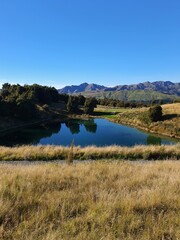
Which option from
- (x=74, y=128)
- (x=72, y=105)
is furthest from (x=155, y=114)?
(x=72, y=105)

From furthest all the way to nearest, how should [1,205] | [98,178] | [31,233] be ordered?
[98,178] → [1,205] → [31,233]

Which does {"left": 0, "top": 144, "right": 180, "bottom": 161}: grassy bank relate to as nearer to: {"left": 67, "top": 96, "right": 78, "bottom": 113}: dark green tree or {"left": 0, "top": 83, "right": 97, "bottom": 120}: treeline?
{"left": 0, "top": 83, "right": 97, "bottom": 120}: treeline

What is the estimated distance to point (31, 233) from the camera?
352 cm

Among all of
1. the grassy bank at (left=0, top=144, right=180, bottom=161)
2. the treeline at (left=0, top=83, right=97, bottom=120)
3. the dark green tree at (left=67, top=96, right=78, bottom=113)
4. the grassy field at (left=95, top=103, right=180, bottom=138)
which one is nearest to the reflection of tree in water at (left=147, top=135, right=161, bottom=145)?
the grassy field at (left=95, top=103, right=180, bottom=138)

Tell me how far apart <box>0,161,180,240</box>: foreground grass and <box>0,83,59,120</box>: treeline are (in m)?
58.0

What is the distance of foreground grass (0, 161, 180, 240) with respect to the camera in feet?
12.0

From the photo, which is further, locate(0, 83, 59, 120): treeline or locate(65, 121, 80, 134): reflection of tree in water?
locate(0, 83, 59, 120): treeline

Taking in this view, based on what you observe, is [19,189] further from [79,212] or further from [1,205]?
[79,212]

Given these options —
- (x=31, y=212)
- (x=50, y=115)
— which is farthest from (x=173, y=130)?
(x=31, y=212)

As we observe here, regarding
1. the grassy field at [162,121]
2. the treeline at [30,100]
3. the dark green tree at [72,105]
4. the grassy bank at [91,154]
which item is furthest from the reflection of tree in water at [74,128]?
the grassy bank at [91,154]

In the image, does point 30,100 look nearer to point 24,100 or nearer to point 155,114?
point 24,100

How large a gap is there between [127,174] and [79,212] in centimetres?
325

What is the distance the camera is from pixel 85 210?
466cm

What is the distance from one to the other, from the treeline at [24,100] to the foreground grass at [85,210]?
2285 inches
